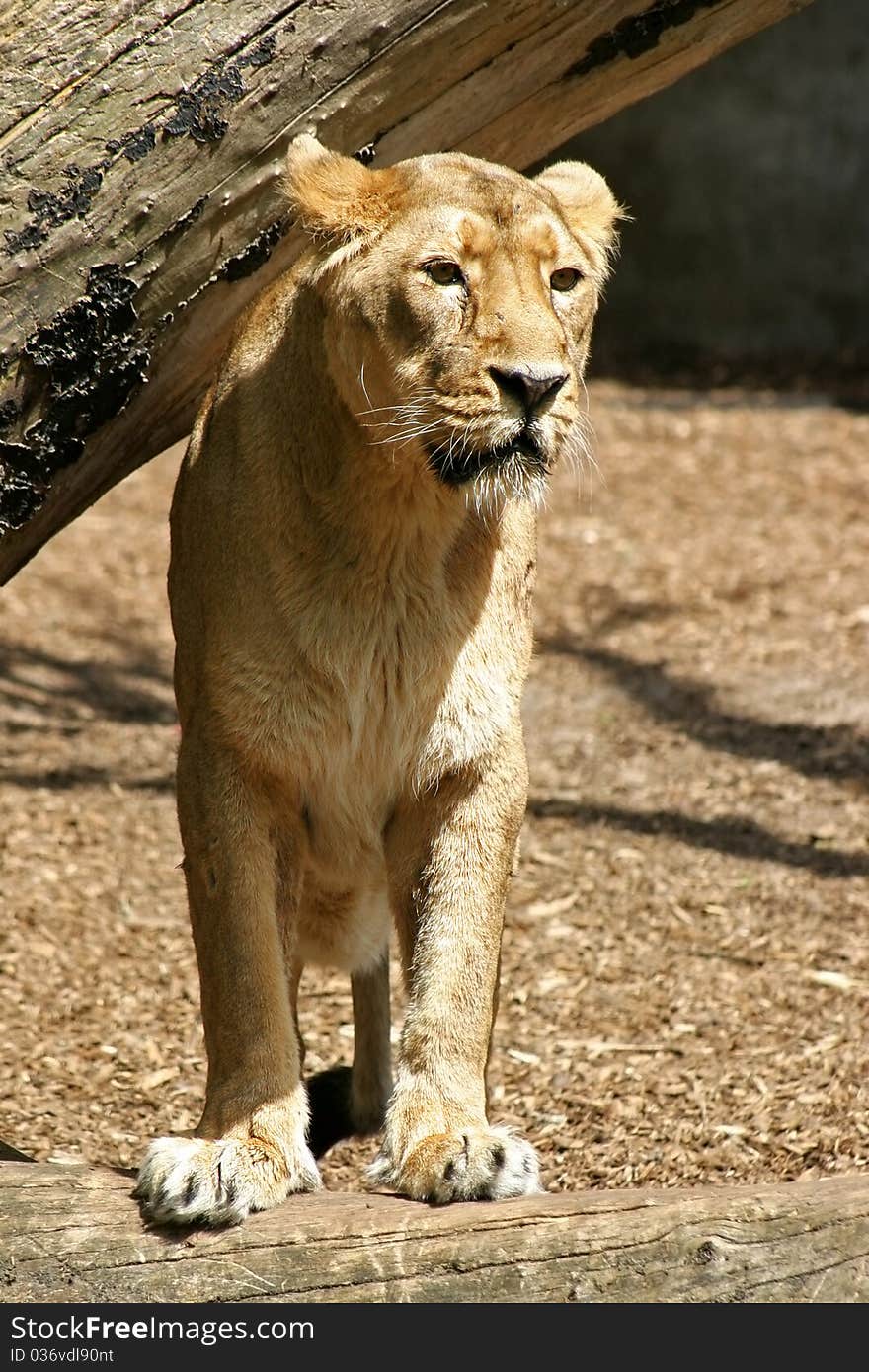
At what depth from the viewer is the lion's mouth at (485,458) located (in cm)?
327

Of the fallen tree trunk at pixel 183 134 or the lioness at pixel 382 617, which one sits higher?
the fallen tree trunk at pixel 183 134

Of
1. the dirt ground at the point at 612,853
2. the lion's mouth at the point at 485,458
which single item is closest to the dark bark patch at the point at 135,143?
the lion's mouth at the point at 485,458

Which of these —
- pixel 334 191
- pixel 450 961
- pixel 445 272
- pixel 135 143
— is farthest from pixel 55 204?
pixel 450 961

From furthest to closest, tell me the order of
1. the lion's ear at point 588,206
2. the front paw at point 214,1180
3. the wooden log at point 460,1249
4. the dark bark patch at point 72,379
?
the lion's ear at point 588,206, the dark bark patch at point 72,379, the front paw at point 214,1180, the wooden log at point 460,1249

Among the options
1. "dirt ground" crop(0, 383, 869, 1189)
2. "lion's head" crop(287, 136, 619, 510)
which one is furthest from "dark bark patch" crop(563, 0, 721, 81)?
"dirt ground" crop(0, 383, 869, 1189)

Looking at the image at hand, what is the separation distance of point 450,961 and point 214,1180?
2.41 feet

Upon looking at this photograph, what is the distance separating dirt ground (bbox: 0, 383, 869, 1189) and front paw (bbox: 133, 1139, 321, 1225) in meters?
1.12

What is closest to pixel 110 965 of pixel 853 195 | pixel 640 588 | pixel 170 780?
pixel 170 780

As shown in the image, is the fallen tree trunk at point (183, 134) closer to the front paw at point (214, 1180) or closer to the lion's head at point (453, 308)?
the lion's head at point (453, 308)

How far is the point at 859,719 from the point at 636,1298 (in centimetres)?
521

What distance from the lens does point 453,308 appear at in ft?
10.8

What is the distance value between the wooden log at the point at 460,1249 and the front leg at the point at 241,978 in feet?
0.90

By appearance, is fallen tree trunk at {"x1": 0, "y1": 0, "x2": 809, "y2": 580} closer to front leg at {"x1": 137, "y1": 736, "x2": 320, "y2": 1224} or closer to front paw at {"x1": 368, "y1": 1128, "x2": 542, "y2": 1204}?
front leg at {"x1": 137, "y1": 736, "x2": 320, "y2": 1224}

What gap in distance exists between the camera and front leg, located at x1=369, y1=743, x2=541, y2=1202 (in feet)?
11.1
